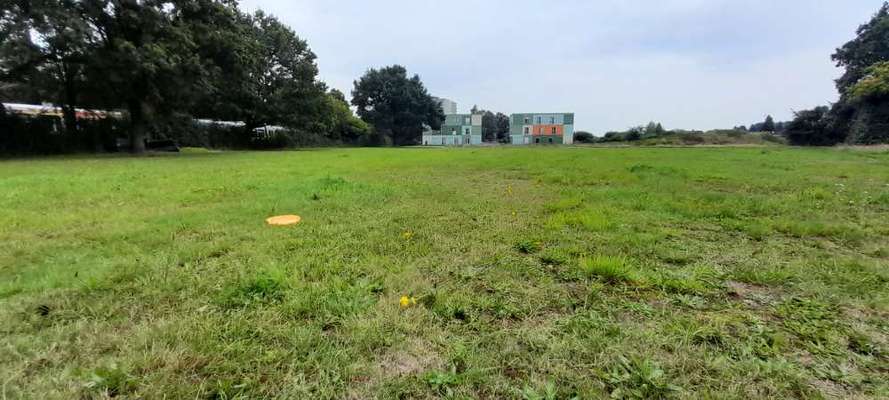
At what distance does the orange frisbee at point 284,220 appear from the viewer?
3.86 metres

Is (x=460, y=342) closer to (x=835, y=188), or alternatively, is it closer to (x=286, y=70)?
(x=835, y=188)

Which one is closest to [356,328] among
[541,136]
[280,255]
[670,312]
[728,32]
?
[280,255]

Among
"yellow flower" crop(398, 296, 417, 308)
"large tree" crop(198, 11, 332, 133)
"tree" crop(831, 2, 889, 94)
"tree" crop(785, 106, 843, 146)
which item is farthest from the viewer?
"tree" crop(831, 2, 889, 94)

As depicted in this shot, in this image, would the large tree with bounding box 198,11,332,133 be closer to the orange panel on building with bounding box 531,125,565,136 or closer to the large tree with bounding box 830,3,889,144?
the large tree with bounding box 830,3,889,144

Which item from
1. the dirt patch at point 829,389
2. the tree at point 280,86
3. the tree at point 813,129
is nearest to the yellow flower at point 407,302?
the dirt patch at point 829,389

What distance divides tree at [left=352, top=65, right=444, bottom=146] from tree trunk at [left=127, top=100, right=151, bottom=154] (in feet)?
123

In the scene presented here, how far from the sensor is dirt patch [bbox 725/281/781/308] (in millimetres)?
2109

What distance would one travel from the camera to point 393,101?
54.8 metres

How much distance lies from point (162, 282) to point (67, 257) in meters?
1.19

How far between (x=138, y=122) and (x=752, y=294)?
2179cm

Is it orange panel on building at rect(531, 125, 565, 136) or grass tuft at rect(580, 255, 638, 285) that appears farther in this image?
orange panel on building at rect(531, 125, 565, 136)

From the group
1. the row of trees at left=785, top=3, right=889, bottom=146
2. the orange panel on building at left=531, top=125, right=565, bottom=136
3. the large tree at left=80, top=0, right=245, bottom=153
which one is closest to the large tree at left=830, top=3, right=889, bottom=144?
the row of trees at left=785, top=3, right=889, bottom=146

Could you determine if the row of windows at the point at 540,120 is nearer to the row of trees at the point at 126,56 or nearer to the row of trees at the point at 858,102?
the row of trees at the point at 858,102

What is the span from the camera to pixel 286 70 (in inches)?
1095
